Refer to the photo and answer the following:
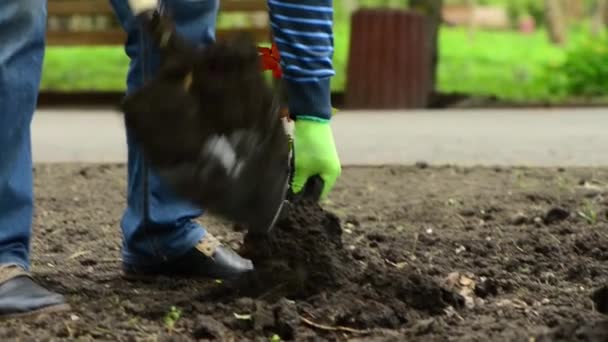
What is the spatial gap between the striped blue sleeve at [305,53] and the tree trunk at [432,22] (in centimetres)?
720

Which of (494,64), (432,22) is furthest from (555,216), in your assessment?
(494,64)

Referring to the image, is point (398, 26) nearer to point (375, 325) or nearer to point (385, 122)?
point (385, 122)

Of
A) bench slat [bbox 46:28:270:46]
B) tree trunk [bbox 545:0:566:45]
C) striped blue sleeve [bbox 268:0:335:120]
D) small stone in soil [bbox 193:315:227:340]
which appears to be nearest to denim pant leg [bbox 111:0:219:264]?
striped blue sleeve [bbox 268:0:335:120]

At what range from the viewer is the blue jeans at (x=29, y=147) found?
267 centimetres

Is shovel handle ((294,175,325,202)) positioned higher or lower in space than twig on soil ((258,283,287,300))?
higher

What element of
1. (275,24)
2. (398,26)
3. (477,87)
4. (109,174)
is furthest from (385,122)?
(275,24)

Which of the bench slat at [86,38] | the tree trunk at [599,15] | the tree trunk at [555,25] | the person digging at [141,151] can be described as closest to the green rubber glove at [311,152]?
the person digging at [141,151]

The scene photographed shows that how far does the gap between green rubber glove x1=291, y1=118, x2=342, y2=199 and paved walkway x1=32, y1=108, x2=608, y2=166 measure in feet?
10.1

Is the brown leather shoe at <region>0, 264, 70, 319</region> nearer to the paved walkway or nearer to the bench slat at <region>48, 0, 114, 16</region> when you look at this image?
the paved walkway

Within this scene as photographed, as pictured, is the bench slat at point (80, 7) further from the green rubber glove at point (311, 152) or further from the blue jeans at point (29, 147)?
the green rubber glove at point (311, 152)

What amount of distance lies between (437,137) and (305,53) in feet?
14.1

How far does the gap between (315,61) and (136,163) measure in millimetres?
529

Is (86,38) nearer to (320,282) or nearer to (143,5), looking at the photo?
(320,282)

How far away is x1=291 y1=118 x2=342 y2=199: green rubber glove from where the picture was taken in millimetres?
2846
